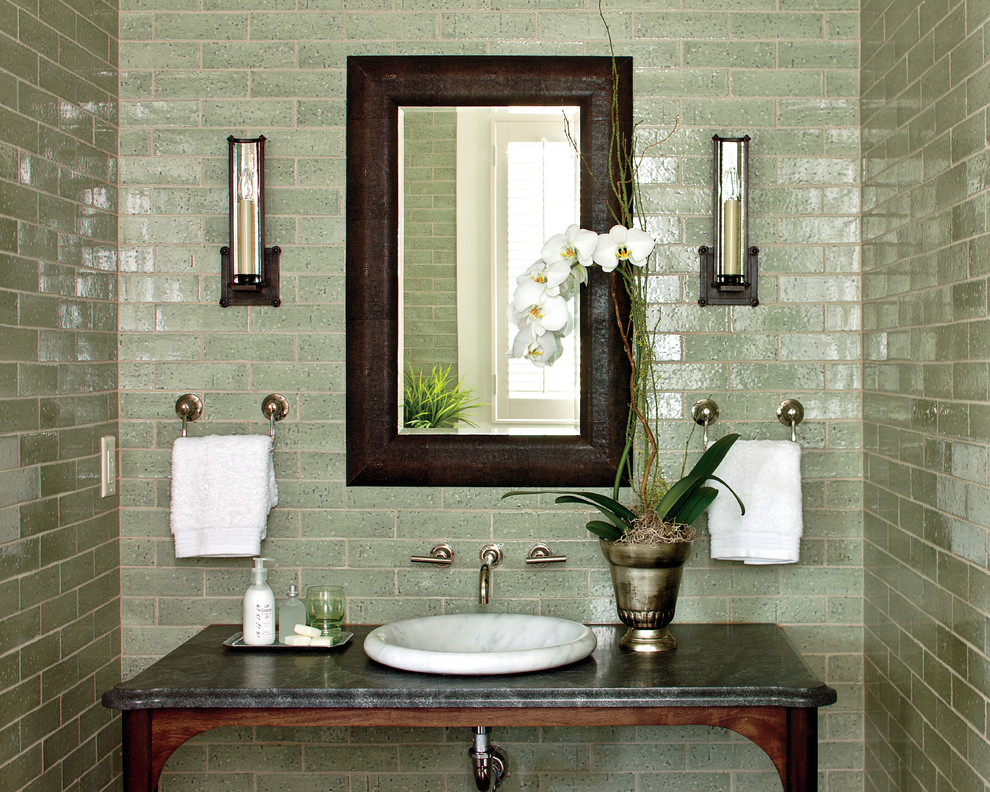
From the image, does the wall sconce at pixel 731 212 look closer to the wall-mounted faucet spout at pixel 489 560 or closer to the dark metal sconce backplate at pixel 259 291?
the wall-mounted faucet spout at pixel 489 560

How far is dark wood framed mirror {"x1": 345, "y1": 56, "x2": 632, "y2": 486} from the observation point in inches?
88.5

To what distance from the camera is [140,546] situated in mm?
2301

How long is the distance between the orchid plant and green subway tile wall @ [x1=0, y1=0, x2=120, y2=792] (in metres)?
1.04

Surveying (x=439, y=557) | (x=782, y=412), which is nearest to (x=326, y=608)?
(x=439, y=557)

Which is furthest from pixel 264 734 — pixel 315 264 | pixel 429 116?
pixel 429 116

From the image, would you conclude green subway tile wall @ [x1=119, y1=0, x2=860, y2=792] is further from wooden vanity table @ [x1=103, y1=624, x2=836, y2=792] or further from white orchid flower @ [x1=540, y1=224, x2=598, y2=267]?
wooden vanity table @ [x1=103, y1=624, x2=836, y2=792]

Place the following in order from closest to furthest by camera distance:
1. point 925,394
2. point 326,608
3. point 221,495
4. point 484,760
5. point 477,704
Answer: point 477,704 < point 925,394 < point 484,760 < point 326,608 < point 221,495

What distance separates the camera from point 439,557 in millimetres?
2227

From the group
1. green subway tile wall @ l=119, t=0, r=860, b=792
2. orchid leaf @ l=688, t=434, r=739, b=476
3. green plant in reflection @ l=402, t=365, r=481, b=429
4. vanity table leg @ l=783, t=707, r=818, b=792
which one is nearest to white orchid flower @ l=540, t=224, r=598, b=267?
green subway tile wall @ l=119, t=0, r=860, b=792

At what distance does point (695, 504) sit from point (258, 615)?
105 centimetres

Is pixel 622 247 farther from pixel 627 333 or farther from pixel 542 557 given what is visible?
pixel 542 557

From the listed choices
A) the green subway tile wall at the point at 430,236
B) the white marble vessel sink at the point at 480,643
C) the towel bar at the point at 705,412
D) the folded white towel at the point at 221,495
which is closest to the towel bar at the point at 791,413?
the towel bar at the point at 705,412

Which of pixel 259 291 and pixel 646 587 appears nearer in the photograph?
pixel 646 587

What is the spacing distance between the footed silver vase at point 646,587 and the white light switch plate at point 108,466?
126cm
